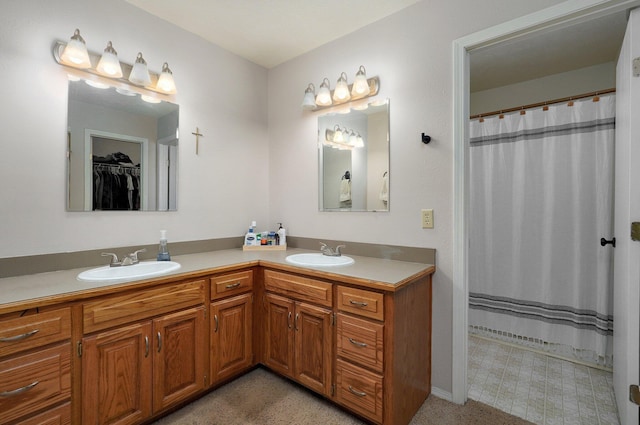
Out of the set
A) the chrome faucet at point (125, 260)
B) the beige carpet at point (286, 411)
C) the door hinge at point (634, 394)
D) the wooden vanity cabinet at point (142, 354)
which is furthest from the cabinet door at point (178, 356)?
the door hinge at point (634, 394)

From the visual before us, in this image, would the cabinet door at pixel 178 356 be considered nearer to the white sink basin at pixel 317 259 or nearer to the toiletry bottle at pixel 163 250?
the toiletry bottle at pixel 163 250

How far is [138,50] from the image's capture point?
203cm

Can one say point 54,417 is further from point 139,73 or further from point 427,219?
point 427,219

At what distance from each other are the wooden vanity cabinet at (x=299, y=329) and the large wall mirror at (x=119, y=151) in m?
1.00

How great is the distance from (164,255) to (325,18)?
1.96m

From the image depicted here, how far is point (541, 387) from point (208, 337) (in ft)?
7.06

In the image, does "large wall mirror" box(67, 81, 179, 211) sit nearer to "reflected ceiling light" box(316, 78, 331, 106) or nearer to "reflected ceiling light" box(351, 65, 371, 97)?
"reflected ceiling light" box(316, 78, 331, 106)

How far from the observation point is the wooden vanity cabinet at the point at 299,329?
173 centimetres

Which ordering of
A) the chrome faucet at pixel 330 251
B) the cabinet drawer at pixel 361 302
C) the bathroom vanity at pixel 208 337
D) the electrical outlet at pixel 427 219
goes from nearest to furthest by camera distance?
the bathroom vanity at pixel 208 337, the cabinet drawer at pixel 361 302, the electrical outlet at pixel 427 219, the chrome faucet at pixel 330 251

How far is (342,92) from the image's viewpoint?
2232 millimetres

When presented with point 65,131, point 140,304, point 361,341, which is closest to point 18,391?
point 140,304

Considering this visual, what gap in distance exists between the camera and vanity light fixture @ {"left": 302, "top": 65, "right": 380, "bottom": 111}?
84.0 inches

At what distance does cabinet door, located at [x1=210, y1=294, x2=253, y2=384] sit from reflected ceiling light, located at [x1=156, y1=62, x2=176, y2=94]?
4.86 feet

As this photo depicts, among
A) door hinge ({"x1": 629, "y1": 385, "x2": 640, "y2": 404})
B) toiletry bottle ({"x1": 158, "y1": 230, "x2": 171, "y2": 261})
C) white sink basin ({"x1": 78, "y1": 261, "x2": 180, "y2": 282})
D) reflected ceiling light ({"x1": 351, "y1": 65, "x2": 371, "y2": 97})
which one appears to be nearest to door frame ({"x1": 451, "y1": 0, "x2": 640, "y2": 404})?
reflected ceiling light ({"x1": 351, "y1": 65, "x2": 371, "y2": 97})
